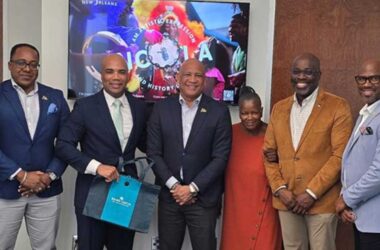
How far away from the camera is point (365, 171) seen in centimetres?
219

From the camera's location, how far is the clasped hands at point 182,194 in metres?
2.56

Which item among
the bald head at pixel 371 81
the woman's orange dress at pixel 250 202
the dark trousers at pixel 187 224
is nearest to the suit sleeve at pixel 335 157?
the bald head at pixel 371 81

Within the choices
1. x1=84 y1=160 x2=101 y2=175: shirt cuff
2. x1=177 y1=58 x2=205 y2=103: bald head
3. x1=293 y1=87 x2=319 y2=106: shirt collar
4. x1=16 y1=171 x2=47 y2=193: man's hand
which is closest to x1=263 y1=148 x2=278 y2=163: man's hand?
x1=293 y1=87 x2=319 y2=106: shirt collar

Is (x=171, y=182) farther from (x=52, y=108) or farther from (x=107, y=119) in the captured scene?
(x=52, y=108)

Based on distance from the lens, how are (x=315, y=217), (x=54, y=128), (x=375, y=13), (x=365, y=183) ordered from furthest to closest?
(x=375, y=13) < (x=54, y=128) < (x=315, y=217) < (x=365, y=183)

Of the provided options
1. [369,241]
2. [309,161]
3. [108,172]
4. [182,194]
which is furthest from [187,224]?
[369,241]

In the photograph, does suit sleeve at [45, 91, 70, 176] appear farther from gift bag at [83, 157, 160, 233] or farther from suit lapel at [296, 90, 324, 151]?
suit lapel at [296, 90, 324, 151]

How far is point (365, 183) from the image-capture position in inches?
83.7

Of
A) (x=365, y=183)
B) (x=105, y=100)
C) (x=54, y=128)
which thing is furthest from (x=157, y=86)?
(x=365, y=183)

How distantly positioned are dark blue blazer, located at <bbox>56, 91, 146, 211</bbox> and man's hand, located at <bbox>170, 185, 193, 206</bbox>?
14.1 inches

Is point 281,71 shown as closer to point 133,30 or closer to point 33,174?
point 133,30

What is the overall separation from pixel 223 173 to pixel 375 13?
1613mm

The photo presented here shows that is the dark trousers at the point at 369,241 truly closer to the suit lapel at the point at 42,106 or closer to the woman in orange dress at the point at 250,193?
the woman in orange dress at the point at 250,193

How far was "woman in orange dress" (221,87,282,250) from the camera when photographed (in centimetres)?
267
